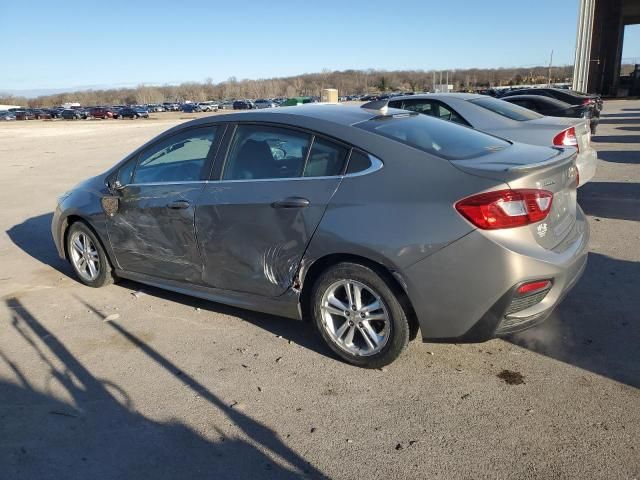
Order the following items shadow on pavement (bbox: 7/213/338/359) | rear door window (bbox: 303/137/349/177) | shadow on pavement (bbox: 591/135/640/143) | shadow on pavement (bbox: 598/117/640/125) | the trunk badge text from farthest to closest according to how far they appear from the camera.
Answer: shadow on pavement (bbox: 598/117/640/125) → shadow on pavement (bbox: 591/135/640/143) → shadow on pavement (bbox: 7/213/338/359) → rear door window (bbox: 303/137/349/177) → the trunk badge text

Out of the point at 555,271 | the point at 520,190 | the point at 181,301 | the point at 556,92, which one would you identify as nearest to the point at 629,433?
the point at 555,271

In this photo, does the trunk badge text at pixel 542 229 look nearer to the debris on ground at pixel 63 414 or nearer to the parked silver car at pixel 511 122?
the debris on ground at pixel 63 414

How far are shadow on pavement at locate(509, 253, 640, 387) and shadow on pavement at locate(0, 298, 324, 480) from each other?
6.48ft

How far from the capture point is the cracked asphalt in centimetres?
270

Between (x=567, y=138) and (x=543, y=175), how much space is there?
4231 millimetres

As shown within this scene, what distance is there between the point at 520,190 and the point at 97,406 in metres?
2.82

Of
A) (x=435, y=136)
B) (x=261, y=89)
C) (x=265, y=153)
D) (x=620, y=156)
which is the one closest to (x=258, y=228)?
(x=265, y=153)

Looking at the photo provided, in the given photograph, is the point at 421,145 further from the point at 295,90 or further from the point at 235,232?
the point at 295,90

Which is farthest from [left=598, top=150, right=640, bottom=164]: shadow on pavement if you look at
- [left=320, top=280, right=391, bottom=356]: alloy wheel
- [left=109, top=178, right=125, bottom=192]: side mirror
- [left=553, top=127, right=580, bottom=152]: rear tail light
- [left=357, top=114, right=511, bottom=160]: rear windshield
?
[left=109, top=178, right=125, bottom=192]: side mirror

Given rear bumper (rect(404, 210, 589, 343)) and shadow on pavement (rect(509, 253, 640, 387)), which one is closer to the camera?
rear bumper (rect(404, 210, 589, 343))

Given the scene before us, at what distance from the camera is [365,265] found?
3375 mm

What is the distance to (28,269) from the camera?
6195mm

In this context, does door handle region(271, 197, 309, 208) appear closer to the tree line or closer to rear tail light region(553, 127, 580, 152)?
rear tail light region(553, 127, 580, 152)

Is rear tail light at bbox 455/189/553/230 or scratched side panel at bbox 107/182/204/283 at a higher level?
rear tail light at bbox 455/189/553/230
